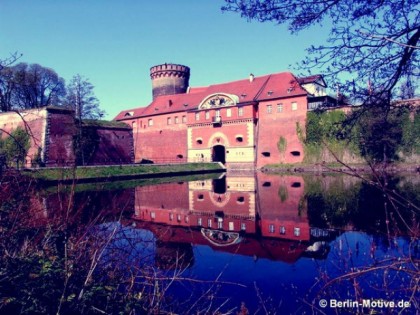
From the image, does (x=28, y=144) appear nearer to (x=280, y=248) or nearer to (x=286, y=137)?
(x=286, y=137)

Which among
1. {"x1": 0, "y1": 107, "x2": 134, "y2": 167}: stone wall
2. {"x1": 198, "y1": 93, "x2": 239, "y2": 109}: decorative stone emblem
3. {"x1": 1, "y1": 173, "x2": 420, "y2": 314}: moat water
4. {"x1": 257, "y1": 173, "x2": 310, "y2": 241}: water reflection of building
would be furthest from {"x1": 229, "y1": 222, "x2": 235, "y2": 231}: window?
{"x1": 198, "y1": 93, "x2": 239, "y2": 109}: decorative stone emblem

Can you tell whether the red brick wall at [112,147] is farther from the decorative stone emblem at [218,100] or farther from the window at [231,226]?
the window at [231,226]

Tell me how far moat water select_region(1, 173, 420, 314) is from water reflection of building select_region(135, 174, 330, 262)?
0.02m

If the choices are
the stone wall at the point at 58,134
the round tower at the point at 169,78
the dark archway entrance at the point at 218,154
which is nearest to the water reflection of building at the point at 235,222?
the stone wall at the point at 58,134

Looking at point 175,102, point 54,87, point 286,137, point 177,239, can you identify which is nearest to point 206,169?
point 286,137

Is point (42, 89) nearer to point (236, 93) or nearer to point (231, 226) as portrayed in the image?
point (236, 93)

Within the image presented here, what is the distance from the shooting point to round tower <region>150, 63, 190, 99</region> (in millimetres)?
40719

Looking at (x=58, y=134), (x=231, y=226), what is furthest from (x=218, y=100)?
(x=231, y=226)

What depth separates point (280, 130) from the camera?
1168 inches

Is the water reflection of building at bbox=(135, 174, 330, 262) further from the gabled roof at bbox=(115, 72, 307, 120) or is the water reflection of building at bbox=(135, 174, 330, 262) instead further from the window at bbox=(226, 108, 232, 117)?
the window at bbox=(226, 108, 232, 117)

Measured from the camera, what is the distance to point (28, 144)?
26188 millimetres

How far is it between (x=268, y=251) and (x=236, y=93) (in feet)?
94.7

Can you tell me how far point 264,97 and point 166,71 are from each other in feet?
53.3

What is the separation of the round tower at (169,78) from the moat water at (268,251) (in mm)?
31465
